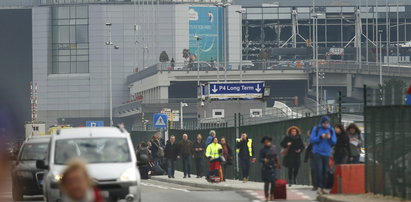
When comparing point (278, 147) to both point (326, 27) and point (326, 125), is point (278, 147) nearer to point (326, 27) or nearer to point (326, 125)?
point (326, 125)

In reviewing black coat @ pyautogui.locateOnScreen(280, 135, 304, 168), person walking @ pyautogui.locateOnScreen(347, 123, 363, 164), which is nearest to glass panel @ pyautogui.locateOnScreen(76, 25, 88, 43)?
black coat @ pyautogui.locateOnScreen(280, 135, 304, 168)

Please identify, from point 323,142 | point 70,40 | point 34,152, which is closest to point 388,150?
point 323,142

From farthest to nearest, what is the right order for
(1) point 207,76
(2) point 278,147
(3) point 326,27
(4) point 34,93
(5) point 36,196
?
1. (3) point 326,27
2. (4) point 34,93
3. (1) point 207,76
4. (2) point 278,147
5. (5) point 36,196

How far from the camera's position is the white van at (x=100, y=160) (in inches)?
900

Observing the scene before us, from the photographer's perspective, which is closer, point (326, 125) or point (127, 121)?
point (326, 125)

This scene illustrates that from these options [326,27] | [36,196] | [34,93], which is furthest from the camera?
[326,27]

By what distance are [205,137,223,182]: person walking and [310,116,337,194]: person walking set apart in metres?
12.8

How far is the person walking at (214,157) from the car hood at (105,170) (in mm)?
18046

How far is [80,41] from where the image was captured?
170750 millimetres

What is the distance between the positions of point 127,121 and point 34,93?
11.9 metres

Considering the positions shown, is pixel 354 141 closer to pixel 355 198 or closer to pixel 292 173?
pixel 355 198

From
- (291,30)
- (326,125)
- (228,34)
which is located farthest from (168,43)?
(326,125)

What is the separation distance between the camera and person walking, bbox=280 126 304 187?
33.5 m

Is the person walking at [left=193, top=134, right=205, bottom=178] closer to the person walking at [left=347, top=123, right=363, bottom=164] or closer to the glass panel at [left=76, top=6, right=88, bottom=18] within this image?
the person walking at [left=347, top=123, right=363, bottom=164]
